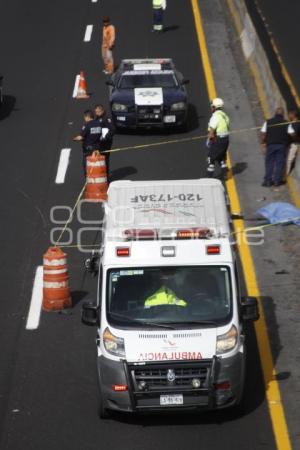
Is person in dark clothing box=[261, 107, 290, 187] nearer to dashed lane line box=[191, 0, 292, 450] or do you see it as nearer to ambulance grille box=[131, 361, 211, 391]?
dashed lane line box=[191, 0, 292, 450]

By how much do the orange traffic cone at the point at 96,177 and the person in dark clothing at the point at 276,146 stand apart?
11.1ft

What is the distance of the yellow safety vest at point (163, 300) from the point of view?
14.4 m

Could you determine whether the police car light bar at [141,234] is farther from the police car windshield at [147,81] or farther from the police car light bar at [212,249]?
the police car windshield at [147,81]

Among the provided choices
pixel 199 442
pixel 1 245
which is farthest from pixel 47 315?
pixel 199 442

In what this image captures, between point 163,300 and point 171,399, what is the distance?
124 centimetres

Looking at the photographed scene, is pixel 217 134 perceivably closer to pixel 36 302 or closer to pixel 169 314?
pixel 36 302

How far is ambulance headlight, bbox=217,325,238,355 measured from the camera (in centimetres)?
1407

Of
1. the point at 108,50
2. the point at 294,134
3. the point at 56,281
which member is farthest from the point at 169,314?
the point at 108,50

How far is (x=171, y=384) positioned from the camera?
1400 centimetres

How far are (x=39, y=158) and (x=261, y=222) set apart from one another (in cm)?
673

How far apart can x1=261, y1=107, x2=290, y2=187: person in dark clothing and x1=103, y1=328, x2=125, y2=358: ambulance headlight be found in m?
10.4

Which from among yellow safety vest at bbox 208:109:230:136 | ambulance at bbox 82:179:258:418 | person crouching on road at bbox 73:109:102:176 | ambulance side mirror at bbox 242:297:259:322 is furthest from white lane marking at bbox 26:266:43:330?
yellow safety vest at bbox 208:109:230:136

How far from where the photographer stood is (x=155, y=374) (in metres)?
14.0

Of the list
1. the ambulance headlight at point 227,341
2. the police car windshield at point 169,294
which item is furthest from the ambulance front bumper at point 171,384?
the police car windshield at point 169,294
